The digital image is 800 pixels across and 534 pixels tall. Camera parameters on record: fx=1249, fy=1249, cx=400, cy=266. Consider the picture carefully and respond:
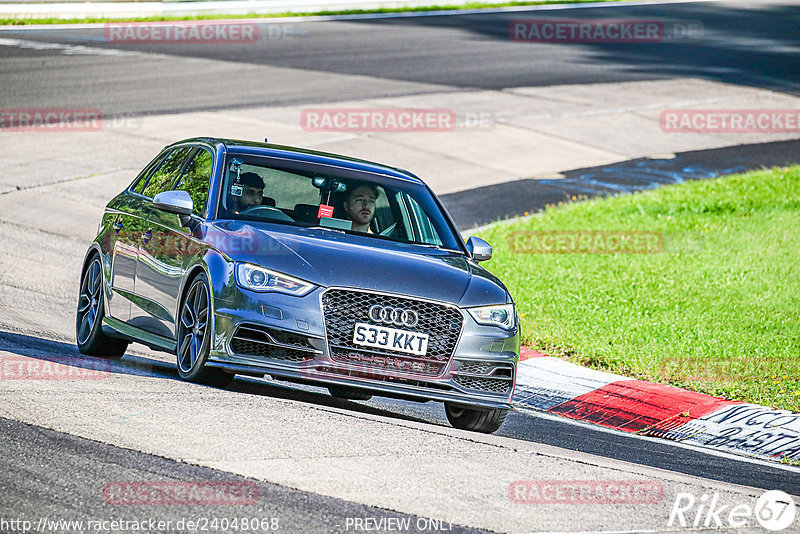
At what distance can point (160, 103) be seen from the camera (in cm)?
2456

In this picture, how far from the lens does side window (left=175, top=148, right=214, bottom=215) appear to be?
8.76 metres

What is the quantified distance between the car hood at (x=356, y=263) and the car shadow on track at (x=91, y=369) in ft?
3.51

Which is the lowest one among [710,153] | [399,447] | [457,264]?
[710,153]

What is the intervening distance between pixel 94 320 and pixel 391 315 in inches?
117

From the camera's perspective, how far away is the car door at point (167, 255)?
329 inches

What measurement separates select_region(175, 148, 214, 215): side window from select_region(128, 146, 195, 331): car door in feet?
0.57

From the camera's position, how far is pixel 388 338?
7676mm

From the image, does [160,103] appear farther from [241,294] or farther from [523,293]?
[241,294]

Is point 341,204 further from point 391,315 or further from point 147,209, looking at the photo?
point 147,209

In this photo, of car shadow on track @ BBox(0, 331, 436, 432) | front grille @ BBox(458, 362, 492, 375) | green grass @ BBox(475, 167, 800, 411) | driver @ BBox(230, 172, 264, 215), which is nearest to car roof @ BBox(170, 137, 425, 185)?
driver @ BBox(230, 172, 264, 215)

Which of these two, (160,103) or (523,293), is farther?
(160,103)

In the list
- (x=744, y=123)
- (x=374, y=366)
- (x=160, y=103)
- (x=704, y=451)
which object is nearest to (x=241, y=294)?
(x=374, y=366)

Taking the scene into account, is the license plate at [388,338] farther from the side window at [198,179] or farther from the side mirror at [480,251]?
the side window at [198,179]

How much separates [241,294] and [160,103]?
697 inches
